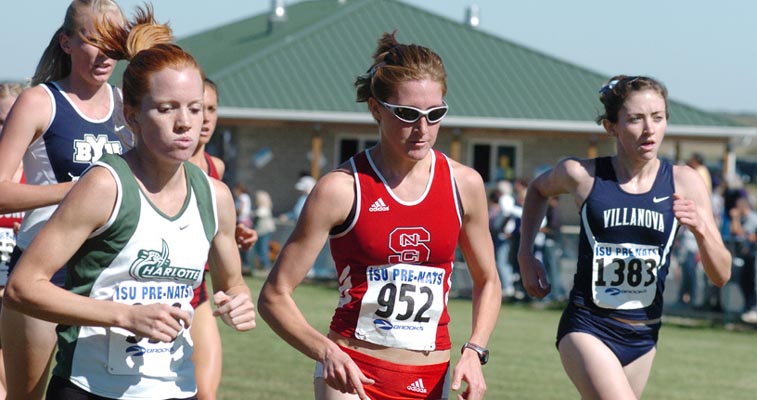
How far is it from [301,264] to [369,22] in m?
29.7

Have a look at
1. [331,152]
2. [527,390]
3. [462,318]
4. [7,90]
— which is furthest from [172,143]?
[331,152]

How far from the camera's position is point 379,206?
4.57m

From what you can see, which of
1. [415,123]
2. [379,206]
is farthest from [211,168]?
[415,123]

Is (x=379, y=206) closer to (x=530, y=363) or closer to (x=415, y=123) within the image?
(x=415, y=123)

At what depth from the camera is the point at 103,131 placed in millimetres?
5215

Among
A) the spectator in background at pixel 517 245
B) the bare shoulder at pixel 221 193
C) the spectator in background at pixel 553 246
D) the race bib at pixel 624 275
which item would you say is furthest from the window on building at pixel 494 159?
the bare shoulder at pixel 221 193

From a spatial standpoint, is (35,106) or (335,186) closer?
(335,186)

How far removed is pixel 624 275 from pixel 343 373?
2.02 meters

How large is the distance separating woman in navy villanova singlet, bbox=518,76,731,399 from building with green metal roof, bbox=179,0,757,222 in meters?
22.8

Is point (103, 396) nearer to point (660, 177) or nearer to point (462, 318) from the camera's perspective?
point (660, 177)

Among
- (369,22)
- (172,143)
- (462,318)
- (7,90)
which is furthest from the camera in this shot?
(369,22)

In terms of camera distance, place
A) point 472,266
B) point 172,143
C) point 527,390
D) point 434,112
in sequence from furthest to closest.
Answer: point 527,390, point 472,266, point 434,112, point 172,143

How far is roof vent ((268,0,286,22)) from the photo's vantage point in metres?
35.6

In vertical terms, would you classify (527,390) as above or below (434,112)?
below
